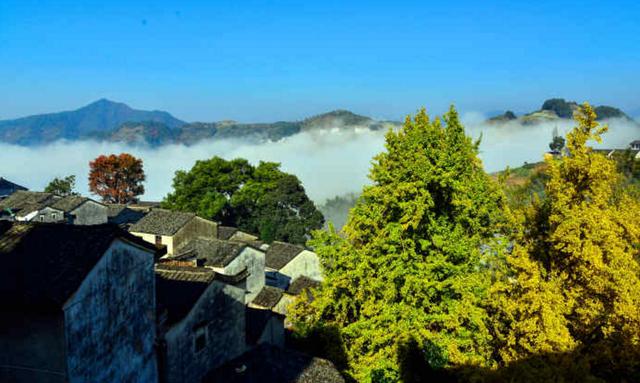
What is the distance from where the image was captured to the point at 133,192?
7331cm

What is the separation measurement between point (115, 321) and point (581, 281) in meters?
11.9

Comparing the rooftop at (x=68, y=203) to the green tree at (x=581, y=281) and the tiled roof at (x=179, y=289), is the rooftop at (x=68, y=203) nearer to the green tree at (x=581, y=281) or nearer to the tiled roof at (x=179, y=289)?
the tiled roof at (x=179, y=289)

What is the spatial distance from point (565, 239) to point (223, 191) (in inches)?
1652

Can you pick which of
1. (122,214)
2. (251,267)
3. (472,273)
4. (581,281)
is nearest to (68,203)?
(122,214)

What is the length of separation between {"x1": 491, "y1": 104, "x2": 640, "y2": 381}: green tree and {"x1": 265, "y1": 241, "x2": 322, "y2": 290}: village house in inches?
931

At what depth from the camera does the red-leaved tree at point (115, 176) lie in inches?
2753

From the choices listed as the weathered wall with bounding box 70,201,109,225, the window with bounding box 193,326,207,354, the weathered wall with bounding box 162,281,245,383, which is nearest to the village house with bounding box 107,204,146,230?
the weathered wall with bounding box 70,201,109,225

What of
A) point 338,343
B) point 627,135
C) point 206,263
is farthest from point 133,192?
point 627,135

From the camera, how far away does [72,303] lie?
986cm

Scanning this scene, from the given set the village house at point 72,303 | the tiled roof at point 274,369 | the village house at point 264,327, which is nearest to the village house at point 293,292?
the village house at point 264,327

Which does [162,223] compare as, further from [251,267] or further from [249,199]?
[251,267]

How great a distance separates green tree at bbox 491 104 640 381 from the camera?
12180mm

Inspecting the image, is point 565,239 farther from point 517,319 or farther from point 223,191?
point 223,191

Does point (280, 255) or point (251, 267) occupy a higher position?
point (251, 267)
